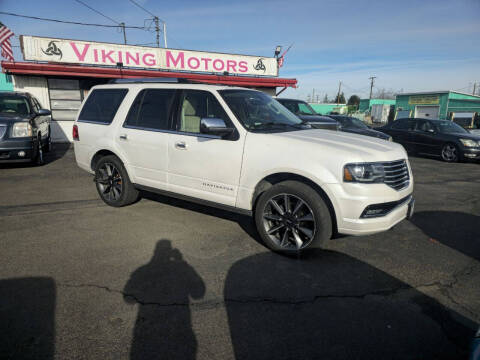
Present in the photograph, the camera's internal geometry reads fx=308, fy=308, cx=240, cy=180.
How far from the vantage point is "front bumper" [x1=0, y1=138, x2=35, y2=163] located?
7.14 metres

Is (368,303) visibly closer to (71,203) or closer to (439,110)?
(71,203)

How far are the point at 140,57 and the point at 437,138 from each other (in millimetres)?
13958

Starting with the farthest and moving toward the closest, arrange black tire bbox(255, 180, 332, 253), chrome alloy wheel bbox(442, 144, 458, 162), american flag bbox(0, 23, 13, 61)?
1. american flag bbox(0, 23, 13, 61)
2. chrome alloy wheel bbox(442, 144, 458, 162)
3. black tire bbox(255, 180, 332, 253)

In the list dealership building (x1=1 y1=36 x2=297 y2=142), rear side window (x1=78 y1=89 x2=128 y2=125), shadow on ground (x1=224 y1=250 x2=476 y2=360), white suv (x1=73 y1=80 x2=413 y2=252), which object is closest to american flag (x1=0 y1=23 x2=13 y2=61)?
dealership building (x1=1 y1=36 x2=297 y2=142)

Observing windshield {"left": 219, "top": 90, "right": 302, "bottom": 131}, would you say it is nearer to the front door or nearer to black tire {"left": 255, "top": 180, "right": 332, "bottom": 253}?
the front door

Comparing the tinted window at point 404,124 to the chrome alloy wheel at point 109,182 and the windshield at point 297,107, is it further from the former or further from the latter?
the chrome alloy wheel at point 109,182

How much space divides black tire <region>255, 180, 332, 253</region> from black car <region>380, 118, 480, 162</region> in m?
10.1

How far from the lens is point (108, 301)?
2654 mm

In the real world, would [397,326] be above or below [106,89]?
below

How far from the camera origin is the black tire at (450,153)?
1084 centimetres

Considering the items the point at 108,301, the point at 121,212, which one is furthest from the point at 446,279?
the point at 121,212

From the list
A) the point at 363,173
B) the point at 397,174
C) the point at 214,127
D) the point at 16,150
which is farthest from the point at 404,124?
the point at 16,150

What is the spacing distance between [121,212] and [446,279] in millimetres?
4440

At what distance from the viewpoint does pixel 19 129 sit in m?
7.32
